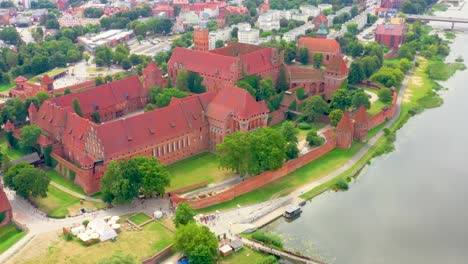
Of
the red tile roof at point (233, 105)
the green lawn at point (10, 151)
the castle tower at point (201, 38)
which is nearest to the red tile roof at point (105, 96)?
the green lawn at point (10, 151)

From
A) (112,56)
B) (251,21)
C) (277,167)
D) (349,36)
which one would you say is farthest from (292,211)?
(251,21)

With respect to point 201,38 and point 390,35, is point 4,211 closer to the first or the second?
point 201,38

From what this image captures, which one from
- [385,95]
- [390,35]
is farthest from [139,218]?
[390,35]

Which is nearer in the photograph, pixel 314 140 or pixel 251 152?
pixel 251 152

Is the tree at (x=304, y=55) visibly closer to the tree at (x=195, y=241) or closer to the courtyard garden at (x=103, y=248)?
the courtyard garden at (x=103, y=248)

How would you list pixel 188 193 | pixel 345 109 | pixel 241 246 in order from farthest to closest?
pixel 345 109 < pixel 188 193 < pixel 241 246

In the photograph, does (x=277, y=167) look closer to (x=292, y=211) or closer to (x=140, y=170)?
(x=292, y=211)
